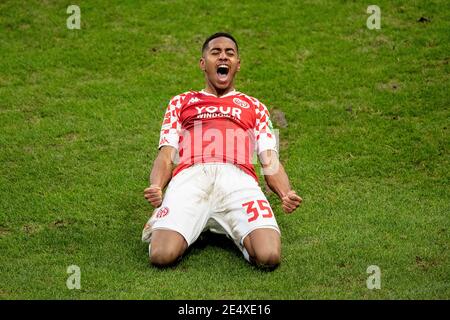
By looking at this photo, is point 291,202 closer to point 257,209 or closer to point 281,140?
point 257,209

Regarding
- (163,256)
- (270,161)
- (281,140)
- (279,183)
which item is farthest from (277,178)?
(281,140)

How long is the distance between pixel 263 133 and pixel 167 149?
1.09 m

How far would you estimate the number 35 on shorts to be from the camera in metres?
7.86

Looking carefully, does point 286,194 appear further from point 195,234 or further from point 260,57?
point 260,57

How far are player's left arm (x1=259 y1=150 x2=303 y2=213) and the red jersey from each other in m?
0.11

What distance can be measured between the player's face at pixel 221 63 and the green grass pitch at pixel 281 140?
5.62ft

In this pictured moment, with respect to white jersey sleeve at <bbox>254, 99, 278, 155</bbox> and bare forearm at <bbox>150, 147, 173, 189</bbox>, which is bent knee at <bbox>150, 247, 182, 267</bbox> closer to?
bare forearm at <bbox>150, 147, 173, 189</bbox>

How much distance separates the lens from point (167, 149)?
8305 mm

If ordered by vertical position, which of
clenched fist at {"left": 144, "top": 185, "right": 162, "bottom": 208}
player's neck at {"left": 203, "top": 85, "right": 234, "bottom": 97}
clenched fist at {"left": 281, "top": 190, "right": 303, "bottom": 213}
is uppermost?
player's neck at {"left": 203, "top": 85, "right": 234, "bottom": 97}

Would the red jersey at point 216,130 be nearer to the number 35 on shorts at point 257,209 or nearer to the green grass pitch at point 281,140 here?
the number 35 on shorts at point 257,209

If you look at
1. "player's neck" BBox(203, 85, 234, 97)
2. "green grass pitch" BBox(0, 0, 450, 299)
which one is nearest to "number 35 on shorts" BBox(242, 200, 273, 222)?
"green grass pitch" BBox(0, 0, 450, 299)

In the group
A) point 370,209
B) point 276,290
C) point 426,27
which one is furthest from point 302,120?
point 276,290

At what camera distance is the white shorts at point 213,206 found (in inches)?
309

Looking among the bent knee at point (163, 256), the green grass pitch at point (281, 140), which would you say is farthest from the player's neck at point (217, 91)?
the bent knee at point (163, 256)
